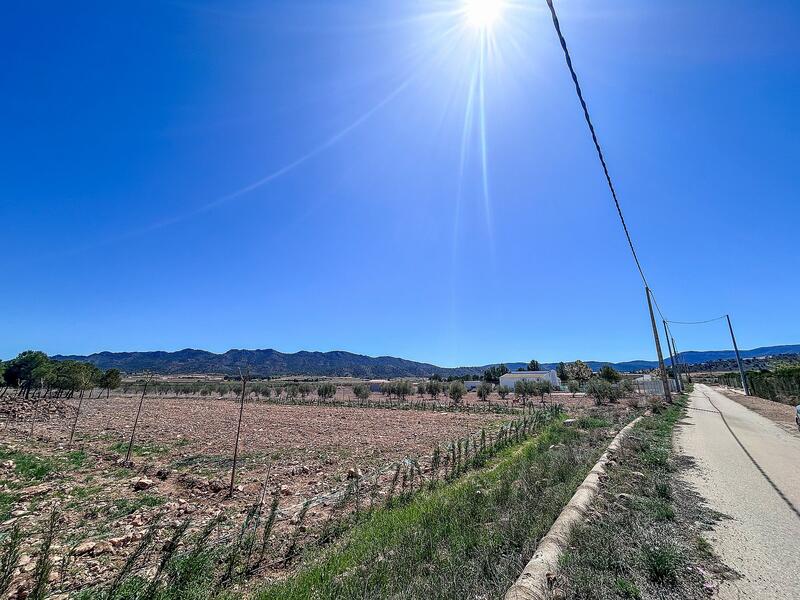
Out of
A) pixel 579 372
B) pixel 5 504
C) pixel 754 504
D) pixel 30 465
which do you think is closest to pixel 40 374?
→ pixel 30 465

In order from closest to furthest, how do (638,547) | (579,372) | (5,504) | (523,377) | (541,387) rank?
1. (638,547)
2. (5,504)
3. (541,387)
4. (523,377)
5. (579,372)

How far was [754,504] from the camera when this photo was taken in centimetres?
598

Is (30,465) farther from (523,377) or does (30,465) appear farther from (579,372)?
(579,372)

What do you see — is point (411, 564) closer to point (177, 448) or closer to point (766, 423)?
point (177, 448)

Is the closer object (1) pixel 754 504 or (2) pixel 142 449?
(1) pixel 754 504

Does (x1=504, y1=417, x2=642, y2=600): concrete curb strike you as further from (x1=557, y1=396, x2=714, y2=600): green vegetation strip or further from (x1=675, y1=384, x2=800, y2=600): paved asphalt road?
(x1=675, y1=384, x2=800, y2=600): paved asphalt road

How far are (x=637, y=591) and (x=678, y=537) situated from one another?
1.94 metres

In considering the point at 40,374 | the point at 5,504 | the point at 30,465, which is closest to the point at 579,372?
the point at 30,465

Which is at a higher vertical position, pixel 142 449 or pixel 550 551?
pixel 550 551

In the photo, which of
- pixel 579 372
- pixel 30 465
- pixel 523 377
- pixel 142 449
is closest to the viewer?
pixel 30 465

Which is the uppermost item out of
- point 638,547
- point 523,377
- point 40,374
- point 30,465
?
point 40,374

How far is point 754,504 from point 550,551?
15.7 ft

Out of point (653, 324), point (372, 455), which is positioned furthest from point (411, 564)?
point (653, 324)

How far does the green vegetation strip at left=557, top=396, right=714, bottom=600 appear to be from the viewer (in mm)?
3484
